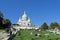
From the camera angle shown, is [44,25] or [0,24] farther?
[44,25]

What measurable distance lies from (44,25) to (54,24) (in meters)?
10.1

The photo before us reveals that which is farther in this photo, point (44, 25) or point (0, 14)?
point (44, 25)

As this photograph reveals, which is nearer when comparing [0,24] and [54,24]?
[0,24]

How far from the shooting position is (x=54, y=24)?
475 ft

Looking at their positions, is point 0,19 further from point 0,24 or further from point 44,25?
point 44,25

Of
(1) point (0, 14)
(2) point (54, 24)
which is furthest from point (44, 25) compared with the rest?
(1) point (0, 14)

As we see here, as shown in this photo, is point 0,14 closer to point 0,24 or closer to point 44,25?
point 0,24

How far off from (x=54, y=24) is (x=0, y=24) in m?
46.2

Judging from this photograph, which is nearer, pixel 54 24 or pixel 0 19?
pixel 0 19

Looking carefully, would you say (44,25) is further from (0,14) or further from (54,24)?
(0,14)

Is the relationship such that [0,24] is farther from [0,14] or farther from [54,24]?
[54,24]

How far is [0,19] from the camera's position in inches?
4269

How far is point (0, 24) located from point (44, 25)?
51.6 m

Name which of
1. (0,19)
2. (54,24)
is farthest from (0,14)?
(54,24)
